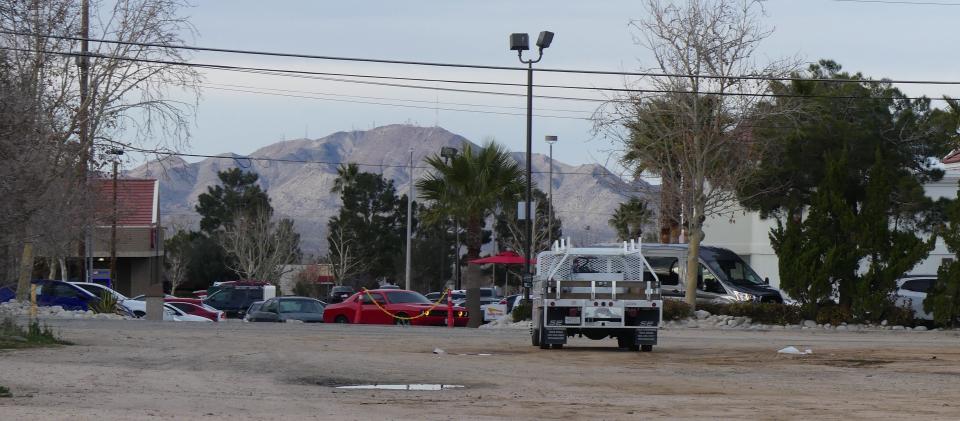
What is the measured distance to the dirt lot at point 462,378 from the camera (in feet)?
40.4

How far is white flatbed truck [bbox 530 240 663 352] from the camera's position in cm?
2202

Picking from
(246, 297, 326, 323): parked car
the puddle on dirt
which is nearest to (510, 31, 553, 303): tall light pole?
(246, 297, 326, 323): parked car

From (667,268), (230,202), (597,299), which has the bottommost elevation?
(597,299)

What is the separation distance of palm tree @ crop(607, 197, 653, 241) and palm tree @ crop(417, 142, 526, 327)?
457cm

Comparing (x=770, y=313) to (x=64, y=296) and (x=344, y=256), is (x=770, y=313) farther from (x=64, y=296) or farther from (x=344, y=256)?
(x=344, y=256)

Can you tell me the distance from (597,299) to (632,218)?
116 feet

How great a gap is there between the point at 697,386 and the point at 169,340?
11161 millimetres

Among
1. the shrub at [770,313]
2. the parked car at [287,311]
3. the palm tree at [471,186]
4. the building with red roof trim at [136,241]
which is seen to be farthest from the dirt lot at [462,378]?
the building with red roof trim at [136,241]

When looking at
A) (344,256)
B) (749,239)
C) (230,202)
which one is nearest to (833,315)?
(749,239)

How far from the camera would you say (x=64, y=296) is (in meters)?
37.2

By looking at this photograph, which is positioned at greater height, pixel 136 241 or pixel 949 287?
pixel 136 241

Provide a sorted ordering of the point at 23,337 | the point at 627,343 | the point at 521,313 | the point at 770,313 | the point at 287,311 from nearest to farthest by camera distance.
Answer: the point at 23,337
the point at 627,343
the point at 770,313
the point at 521,313
the point at 287,311

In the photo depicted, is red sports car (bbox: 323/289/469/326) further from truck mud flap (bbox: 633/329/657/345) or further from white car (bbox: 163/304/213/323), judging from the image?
truck mud flap (bbox: 633/329/657/345)

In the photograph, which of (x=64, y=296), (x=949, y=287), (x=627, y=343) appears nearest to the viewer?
(x=627, y=343)
